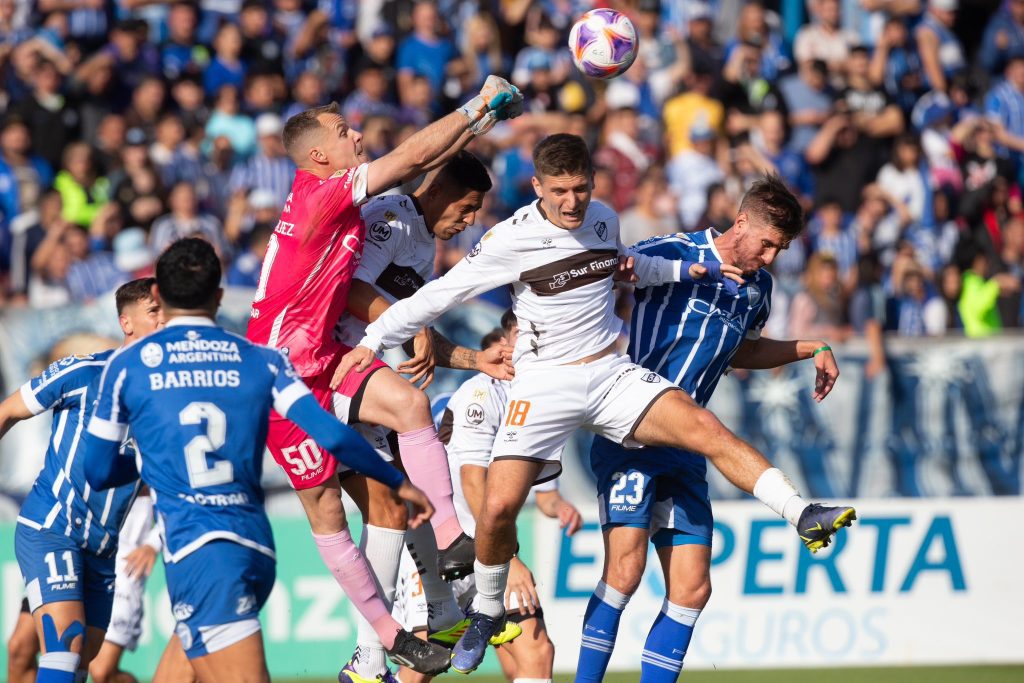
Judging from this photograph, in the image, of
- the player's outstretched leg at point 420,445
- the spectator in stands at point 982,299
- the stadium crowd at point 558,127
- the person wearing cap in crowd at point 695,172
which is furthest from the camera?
the person wearing cap in crowd at point 695,172

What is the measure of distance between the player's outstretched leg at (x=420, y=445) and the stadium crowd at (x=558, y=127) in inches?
233

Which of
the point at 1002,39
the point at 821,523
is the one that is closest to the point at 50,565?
the point at 821,523

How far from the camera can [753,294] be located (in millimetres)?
8781

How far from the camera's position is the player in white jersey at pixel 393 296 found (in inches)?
334

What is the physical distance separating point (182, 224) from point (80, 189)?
137 centimetres

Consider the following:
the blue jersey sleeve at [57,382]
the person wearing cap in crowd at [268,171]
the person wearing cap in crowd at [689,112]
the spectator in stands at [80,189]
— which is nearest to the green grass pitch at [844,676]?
the blue jersey sleeve at [57,382]

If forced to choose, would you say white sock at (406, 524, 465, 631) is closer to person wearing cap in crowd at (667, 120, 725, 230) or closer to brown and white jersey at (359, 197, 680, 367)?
brown and white jersey at (359, 197, 680, 367)

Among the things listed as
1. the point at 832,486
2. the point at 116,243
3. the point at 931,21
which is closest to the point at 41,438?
the point at 116,243

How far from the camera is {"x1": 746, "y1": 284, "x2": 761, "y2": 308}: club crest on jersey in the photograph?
876 centimetres

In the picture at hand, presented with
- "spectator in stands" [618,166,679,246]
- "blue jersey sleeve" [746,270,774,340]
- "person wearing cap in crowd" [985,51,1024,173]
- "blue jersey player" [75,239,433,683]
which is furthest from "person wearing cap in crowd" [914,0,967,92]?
"blue jersey player" [75,239,433,683]

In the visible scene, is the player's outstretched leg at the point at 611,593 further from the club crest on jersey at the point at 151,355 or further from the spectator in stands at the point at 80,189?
the spectator in stands at the point at 80,189

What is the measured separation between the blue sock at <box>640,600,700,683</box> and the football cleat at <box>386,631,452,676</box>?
133 centimetres

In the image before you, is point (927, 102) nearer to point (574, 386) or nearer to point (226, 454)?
point (574, 386)

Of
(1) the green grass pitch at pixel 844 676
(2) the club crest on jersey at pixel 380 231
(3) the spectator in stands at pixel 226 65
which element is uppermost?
(3) the spectator in stands at pixel 226 65
